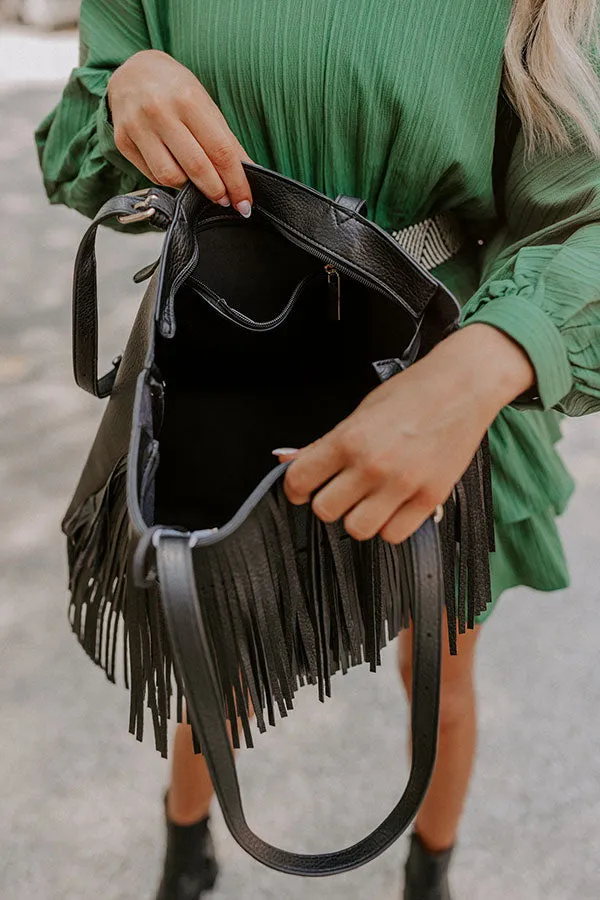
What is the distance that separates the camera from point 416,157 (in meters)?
0.73

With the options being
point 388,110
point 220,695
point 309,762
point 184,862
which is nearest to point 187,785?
point 184,862

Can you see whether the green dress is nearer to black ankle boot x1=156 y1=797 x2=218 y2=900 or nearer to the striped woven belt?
the striped woven belt

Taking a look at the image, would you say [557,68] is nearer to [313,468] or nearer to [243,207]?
[243,207]

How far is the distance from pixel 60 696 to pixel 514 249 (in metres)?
0.96

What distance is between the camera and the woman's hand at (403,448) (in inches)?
20.7

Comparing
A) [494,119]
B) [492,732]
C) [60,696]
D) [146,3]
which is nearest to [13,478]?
[60,696]

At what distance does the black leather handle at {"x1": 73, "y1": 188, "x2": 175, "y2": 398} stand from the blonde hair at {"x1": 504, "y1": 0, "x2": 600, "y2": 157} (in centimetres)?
30

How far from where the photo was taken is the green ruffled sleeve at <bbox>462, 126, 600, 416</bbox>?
0.59m

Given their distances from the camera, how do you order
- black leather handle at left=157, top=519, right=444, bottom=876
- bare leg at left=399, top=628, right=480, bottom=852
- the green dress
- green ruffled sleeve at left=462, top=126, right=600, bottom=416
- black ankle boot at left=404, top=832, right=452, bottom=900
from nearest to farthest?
black leather handle at left=157, top=519, right=444, bottom=876 < green ruffled sleeve at left=462, top=126, right=600, bottom=416 < the green dress < bare leg at left=399, top=628, right=480, bottom=852 < black ankle boot at left=404, top=832, right=452, bottom=900

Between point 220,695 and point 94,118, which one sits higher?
point 94,118

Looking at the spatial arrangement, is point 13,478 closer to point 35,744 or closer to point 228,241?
point 35,744

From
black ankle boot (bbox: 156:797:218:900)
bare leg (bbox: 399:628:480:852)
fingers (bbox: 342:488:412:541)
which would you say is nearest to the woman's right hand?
fingers (bbox: 342:488:412:541)

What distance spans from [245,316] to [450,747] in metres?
0.55

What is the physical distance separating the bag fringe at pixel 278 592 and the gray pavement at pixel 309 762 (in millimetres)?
538
